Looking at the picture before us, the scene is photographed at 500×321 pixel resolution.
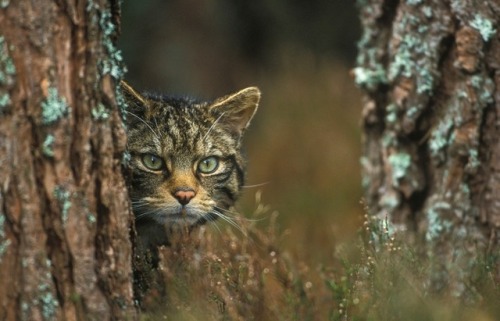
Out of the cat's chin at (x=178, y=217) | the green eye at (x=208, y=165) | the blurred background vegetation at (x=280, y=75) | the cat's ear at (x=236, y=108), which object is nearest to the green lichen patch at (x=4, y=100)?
the cat's chin at (x=178, y=217)

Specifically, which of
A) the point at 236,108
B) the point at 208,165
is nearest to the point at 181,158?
the point at 208,165

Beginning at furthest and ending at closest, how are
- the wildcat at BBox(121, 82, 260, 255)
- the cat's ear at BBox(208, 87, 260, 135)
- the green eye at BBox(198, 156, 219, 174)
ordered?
the cat's ear at BBox(208, 87, 260, 135), the green eye at BBox(198, 156, 219, 174), the wildcat at BBox(121, 82, 260, 255)

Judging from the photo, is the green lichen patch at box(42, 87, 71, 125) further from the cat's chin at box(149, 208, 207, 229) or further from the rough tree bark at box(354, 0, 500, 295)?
the rough tree bark at box(354, 0, 500, 295)

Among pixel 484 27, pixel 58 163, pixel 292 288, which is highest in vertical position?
pixel 484 27

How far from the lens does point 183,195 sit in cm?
405

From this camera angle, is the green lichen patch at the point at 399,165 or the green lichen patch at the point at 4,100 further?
the green lichen patch at the point at 399,165

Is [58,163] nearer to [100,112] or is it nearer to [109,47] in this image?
[100,112]

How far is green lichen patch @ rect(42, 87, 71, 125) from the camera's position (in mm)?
2953

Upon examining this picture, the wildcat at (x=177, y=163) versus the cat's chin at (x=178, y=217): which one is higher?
the wildcat at (x=177, y=163)

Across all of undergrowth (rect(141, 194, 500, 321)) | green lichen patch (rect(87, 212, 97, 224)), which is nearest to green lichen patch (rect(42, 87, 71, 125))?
green lichen patch (rect(87, 212, 97, 224))

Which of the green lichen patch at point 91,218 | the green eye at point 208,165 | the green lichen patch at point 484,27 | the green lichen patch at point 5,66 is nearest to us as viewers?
the green lichen patch at point 5,66

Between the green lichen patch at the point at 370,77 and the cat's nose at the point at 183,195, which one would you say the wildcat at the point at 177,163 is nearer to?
the cat's nose at the point at 183,195

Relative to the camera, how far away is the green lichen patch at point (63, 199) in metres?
2.99

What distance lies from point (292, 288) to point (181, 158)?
827 millimetres
